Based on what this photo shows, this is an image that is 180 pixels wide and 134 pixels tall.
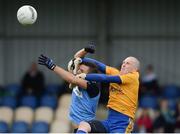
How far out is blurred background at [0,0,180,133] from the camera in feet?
62.3

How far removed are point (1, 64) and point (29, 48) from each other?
948mm

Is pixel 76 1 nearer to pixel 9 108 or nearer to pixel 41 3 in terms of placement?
pixel 41 3

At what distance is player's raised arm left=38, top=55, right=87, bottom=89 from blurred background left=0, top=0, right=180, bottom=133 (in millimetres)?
8669

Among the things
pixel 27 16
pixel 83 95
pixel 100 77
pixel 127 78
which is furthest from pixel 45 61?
pixel 83 95

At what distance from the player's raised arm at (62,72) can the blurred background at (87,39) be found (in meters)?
8.67

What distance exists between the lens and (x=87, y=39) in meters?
20.1

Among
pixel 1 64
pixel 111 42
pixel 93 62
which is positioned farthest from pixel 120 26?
pixel 93 62

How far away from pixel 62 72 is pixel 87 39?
35.6ft

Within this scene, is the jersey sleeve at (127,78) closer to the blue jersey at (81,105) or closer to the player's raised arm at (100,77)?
the player's raised arm at (100,77)

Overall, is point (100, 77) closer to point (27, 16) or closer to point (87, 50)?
point (87, 50)

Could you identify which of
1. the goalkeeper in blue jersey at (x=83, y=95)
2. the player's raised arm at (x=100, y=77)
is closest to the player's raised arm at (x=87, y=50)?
the goalkeeper in blue jersey at (x=83, y=95)

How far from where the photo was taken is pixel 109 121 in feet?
32.1

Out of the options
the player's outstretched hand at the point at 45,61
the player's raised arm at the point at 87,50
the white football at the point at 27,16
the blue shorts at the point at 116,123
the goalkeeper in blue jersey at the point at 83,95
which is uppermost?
the white football at the point at 27,16

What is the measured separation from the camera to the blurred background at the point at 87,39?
1898 centimetres
